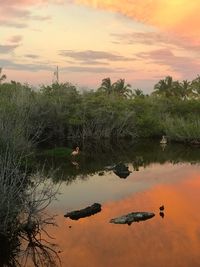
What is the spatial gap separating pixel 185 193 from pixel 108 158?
Result: 1443cm

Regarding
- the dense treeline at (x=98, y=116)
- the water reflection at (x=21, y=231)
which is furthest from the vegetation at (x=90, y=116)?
the water reflection at (x=21, y=231)

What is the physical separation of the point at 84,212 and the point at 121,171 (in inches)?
469

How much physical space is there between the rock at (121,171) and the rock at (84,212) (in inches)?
387

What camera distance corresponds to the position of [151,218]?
21172 mm

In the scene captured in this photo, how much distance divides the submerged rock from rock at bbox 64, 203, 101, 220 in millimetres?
1333

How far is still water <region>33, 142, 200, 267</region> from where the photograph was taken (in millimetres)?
16703

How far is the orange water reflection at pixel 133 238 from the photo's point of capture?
53.5 ft

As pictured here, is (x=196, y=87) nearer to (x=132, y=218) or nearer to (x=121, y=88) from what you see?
(x=121, y=88)

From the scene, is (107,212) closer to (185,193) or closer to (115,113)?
(185,193)

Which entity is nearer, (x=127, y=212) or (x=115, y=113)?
(x=127, y=212)

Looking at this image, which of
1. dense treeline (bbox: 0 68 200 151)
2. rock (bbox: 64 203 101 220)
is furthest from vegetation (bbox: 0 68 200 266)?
rock (bbox: 64 203 101 220)

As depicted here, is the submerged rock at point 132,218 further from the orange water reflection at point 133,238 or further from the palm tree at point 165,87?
the palm tree at point 165,87

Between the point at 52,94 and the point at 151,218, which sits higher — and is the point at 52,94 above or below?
above

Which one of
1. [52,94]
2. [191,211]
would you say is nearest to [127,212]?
[191,211]
